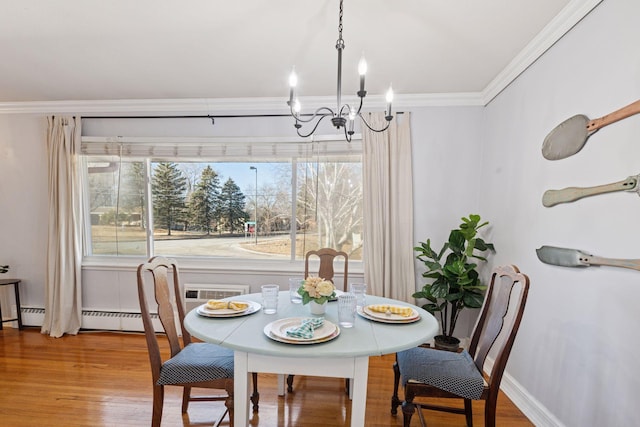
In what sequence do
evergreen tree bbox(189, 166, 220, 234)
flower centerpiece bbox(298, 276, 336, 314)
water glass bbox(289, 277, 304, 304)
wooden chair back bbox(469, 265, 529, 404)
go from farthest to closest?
evergreen tree bbox(189, 166, 220, 234), water glass bbox(289, 277, 304, 304), flower centerpiece bbox(298, 276, 336, 314), wooden chair back bbox(469, 265, 529, 404)

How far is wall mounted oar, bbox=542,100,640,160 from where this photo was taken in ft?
4.41

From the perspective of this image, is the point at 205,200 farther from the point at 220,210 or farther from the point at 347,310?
the point at 347,310

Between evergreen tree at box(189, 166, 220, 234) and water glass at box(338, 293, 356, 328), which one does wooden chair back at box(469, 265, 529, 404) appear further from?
evergreen tree at box(189, 166, 220, 234)

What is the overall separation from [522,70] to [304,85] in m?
1.69

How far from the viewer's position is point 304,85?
2689 mm

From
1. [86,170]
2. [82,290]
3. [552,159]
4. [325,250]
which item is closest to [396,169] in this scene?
[325,250]

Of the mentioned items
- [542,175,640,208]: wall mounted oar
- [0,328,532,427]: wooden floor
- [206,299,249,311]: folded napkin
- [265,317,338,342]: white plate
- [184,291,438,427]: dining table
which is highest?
[542,175,640,208]: wall mounted oar

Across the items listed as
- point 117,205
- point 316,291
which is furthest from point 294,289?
point 117,205

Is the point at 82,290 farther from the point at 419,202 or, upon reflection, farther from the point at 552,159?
the point at 552,159

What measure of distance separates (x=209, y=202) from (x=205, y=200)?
0.05 meters

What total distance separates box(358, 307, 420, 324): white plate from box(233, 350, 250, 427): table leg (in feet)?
2.22

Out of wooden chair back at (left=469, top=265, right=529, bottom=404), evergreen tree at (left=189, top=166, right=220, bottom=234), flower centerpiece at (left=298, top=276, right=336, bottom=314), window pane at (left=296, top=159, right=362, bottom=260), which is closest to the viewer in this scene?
wooden chair back at (left=469, top=265, right=529, bottom=404)

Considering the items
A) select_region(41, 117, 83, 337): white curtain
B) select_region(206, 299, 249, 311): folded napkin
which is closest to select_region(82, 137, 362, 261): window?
select_region(41, 117, 83, 337): white curtain

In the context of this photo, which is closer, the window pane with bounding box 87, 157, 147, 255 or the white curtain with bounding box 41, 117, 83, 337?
the white curtain with bounding box 41, 117, 83, 337
